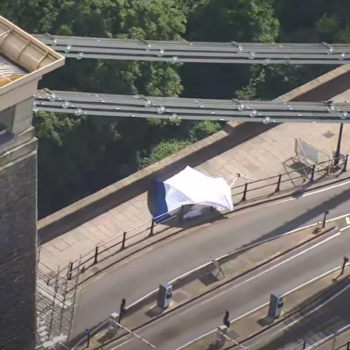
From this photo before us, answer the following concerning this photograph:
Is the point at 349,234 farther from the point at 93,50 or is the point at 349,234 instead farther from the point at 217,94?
the point at 217,94

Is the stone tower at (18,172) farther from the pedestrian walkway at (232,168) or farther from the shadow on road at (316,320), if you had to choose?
the pedestrian walkway at (232,168)

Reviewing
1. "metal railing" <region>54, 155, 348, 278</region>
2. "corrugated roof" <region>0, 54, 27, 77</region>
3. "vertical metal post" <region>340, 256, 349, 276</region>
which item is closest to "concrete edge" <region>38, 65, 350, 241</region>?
"metal railing" <region>54, 155, 348, 278</region>

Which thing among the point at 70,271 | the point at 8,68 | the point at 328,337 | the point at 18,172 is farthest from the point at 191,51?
the point at 8,68

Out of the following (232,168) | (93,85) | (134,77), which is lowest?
(232,168)

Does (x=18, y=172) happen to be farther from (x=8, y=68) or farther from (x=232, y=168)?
(x=232, y=168)

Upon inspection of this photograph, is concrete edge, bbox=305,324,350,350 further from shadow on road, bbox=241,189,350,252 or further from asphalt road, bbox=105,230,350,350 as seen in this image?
shadow on road, bbox=241,189,350,252

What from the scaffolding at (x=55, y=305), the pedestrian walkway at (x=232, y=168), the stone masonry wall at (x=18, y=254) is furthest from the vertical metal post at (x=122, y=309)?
the stone masonry wall at (x=18, y=254)
